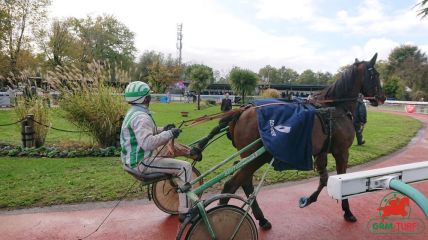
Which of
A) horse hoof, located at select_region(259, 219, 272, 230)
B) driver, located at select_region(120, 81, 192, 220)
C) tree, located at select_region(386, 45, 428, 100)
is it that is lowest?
horse hoof, located at select_region(259, 219, 272, 230)

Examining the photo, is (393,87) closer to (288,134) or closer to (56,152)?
(56,152)

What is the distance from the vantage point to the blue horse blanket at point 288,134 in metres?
3.93

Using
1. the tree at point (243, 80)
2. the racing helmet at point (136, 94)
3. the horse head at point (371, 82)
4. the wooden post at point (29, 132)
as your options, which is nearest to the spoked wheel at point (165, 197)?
the racing helmet at point (136, 94)

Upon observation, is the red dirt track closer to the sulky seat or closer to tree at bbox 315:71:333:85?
the sulky seat

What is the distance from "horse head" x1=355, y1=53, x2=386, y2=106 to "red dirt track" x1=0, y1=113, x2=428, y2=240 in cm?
170

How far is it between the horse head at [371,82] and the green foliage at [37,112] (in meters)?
8.51

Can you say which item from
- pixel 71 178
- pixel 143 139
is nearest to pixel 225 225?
pixel 143 139

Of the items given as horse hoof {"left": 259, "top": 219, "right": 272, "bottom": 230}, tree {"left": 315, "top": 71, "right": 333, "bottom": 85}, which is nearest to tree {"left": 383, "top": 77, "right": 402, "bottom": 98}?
tree {"left": 315, "top": 71, "right": 333, "bottom": 85}

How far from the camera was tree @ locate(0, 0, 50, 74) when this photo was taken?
3052 cm

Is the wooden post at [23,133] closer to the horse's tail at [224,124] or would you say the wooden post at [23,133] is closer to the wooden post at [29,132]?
the wooden post at [29,132]

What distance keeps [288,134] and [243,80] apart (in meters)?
28.7

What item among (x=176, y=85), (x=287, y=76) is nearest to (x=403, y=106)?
(x=176, y=85)

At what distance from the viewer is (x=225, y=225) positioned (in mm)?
3428

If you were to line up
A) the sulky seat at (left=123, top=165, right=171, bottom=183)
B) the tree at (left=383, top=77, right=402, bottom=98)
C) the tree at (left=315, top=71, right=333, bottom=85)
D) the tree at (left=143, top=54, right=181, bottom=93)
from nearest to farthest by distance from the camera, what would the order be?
1. the sulky seat at (left=123, top=165, right=171, bottom=183)
2. the tree at (left=383, top=77, right=402, bottom=98)
3. the tree at (left=143, top=54, right=181, bottom=93)
4. the tree at (left=315, top=71, right=333, bottom=85)
